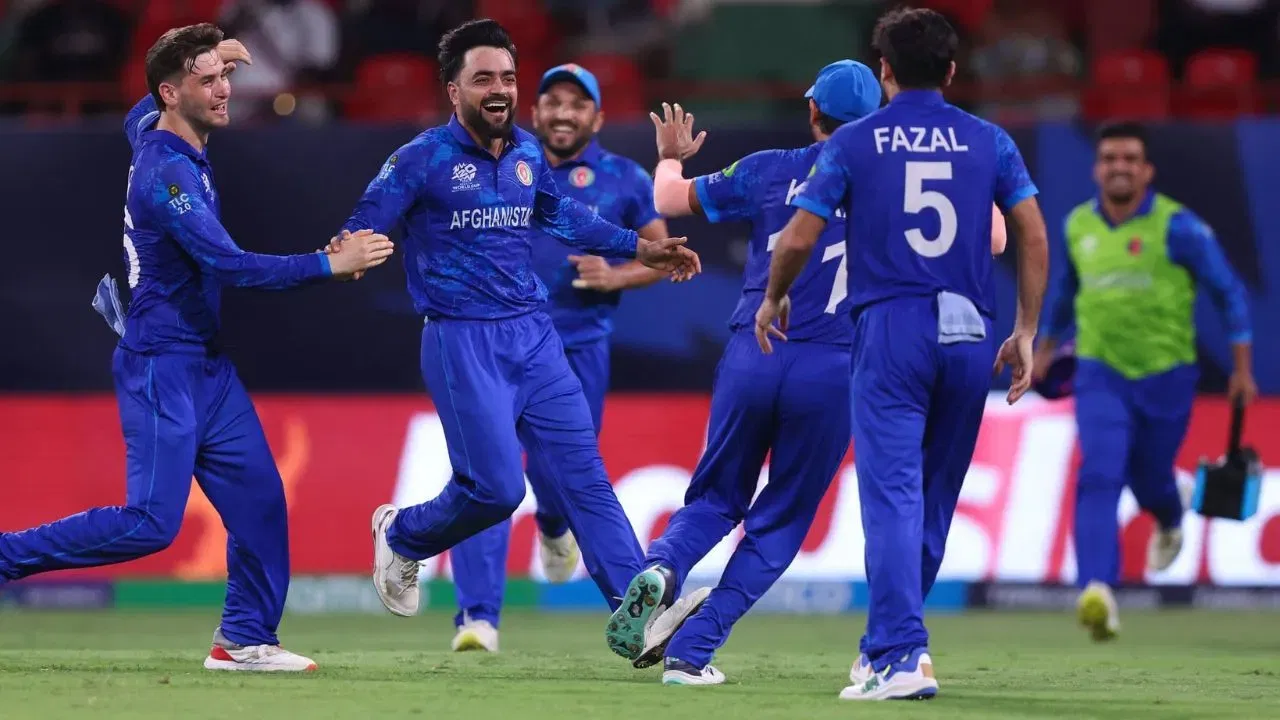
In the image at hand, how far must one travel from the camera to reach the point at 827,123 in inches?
307

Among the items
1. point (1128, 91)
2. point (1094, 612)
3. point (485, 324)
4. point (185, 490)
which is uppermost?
point (1128, 91)

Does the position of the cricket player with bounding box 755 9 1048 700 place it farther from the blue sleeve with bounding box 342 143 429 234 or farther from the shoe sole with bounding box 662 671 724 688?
the blue sleeve with bounding box 342 143 429 234

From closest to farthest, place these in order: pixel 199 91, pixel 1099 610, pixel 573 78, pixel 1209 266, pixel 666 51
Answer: pixel 199 91 → pixel 573 78 → pixel 1099 610 → pixel 1209 266 → pixel 666 51

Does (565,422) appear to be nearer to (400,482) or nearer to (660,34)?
(400,482)

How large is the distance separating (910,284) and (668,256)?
4.33 ft

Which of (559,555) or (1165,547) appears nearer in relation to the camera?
(559,555)

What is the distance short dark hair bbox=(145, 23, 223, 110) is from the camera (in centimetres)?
775

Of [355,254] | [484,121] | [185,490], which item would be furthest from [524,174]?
[185,490]

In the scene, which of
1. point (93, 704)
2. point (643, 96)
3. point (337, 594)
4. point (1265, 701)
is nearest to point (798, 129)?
point (643, 96)

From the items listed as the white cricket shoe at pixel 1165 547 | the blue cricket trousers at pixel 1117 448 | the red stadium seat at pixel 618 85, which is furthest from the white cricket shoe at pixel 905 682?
the red stadium seat at pixel 618 85

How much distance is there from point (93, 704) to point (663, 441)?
23.6 feet

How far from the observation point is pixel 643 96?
587 inches

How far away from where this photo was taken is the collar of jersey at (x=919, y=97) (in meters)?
7.15

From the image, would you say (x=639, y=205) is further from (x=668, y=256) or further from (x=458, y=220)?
(x=458, y=220)
